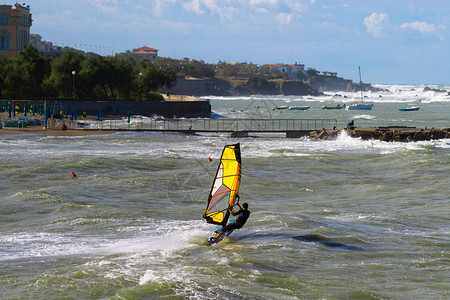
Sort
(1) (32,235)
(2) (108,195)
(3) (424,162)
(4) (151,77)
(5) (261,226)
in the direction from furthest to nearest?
(4) (151,77) < (3) (424,162) < (2) (108,195) < (5) (261,226) < (1) (32,235)

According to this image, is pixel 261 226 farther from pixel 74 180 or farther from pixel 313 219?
pixel 74 180

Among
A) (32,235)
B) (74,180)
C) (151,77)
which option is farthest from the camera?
(151,77)

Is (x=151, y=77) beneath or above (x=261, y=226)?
above

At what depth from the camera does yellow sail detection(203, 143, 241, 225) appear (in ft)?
55.4

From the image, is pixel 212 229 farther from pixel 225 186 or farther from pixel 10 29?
pixel 10 29

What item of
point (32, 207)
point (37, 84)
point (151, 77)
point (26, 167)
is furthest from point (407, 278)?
point (151, 77)

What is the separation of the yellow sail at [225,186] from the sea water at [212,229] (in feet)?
3.23

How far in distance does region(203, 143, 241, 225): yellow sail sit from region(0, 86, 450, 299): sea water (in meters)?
0.98

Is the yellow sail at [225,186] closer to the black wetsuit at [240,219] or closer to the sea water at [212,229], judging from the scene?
the black wetsuit at [240,219]

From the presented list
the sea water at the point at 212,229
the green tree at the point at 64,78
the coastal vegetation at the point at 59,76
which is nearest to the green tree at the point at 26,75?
the coastal vegetation at the point at 59,76

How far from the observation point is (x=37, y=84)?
274 feet

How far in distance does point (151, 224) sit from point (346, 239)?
6152 mm

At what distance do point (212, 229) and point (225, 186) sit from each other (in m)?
2.83

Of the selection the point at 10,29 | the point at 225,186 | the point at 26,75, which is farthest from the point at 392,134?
the point at 10,29
